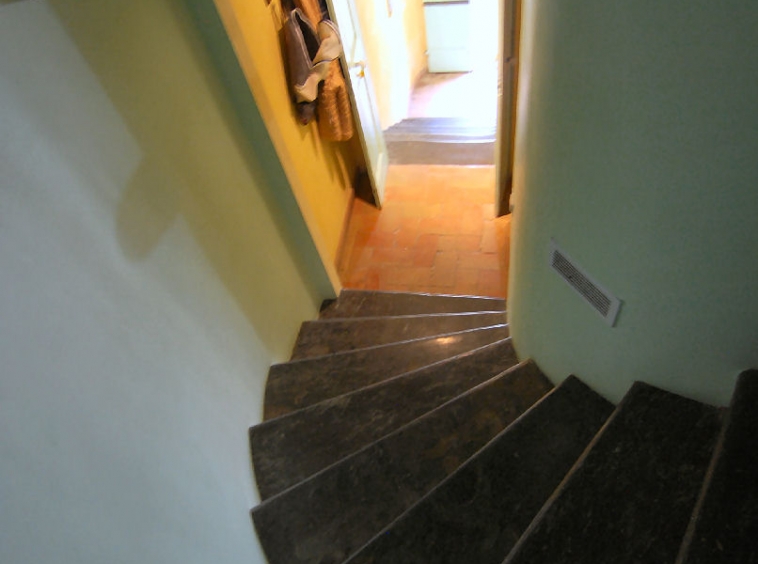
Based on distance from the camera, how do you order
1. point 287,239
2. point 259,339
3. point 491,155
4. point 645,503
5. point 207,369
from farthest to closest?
1. point 491,155
2. point 287,239
3. point 259,339
4. point 207,369
5. point 645,503

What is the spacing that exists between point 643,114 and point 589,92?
0.14 m

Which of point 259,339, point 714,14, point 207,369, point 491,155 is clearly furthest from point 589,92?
point 491,155

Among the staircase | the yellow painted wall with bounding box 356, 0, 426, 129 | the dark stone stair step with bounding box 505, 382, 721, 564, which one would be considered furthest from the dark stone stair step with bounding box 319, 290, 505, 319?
the yellow painted wall with bounding box 356, 0, 426, 129

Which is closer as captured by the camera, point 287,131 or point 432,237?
point 287,131

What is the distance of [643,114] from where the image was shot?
79cm

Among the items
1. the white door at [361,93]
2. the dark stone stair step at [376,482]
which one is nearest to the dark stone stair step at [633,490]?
the dark stone stair step at [376,482]

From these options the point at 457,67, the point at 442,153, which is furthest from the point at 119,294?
the point at 457,67

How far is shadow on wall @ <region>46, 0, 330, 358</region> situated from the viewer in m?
1.19

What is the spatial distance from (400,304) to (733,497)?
2.04 metres

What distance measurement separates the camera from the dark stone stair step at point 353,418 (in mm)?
1727

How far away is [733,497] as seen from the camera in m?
0.89

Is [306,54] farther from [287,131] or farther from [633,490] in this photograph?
[633,490]

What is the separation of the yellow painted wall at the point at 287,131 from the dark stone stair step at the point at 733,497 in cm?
190

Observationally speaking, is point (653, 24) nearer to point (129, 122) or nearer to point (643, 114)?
point (643, 114)
